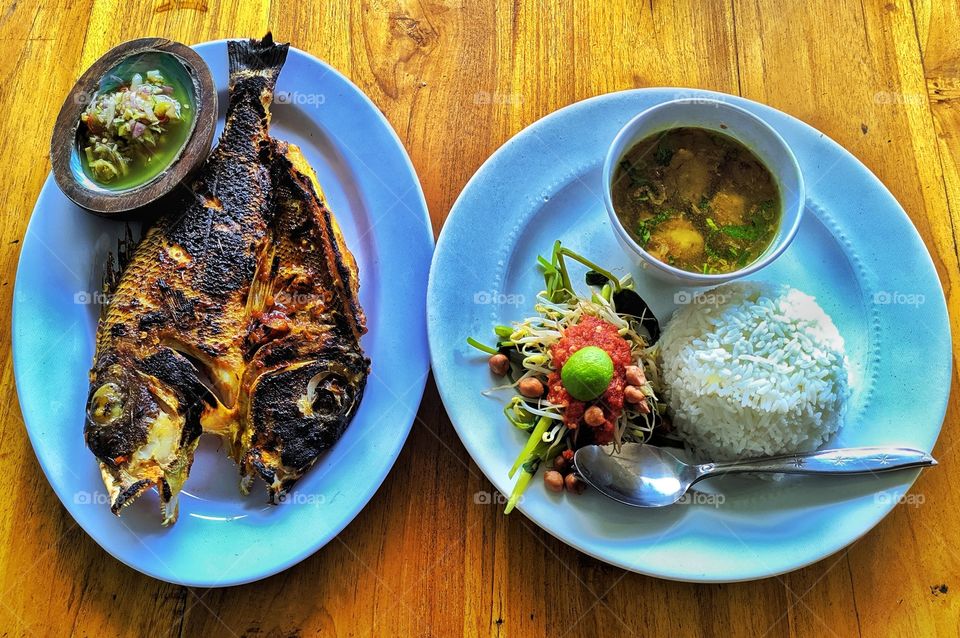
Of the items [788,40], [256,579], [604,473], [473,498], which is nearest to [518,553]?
[473,498]

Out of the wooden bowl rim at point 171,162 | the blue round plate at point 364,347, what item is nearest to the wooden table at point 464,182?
the blue round plate at point 364,347

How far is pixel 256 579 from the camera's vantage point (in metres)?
1.73

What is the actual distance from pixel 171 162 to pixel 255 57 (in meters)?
0.41

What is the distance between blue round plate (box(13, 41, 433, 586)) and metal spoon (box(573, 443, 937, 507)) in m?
0.49

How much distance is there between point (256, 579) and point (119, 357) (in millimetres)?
642

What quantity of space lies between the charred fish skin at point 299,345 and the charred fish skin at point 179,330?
0.05 metres

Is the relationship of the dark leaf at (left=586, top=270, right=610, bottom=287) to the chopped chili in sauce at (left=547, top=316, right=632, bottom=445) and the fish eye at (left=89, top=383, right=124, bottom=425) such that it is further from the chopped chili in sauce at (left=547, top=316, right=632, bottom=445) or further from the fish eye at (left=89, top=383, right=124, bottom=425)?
the fish eye at (left=89, top=383, right=124, bottom=425)

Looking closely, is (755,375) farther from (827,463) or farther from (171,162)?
(171,162)

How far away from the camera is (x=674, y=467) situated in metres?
1.72

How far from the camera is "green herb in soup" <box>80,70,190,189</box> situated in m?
1.79

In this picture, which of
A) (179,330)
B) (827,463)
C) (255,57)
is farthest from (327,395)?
(827,463)

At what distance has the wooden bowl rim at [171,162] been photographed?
69.1 inches

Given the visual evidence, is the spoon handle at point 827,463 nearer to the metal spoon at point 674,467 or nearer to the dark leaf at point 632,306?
the metal spoon at point 674,467

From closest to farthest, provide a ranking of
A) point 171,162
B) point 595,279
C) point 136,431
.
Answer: point 136,431 < point 171,162 < point 595,279
